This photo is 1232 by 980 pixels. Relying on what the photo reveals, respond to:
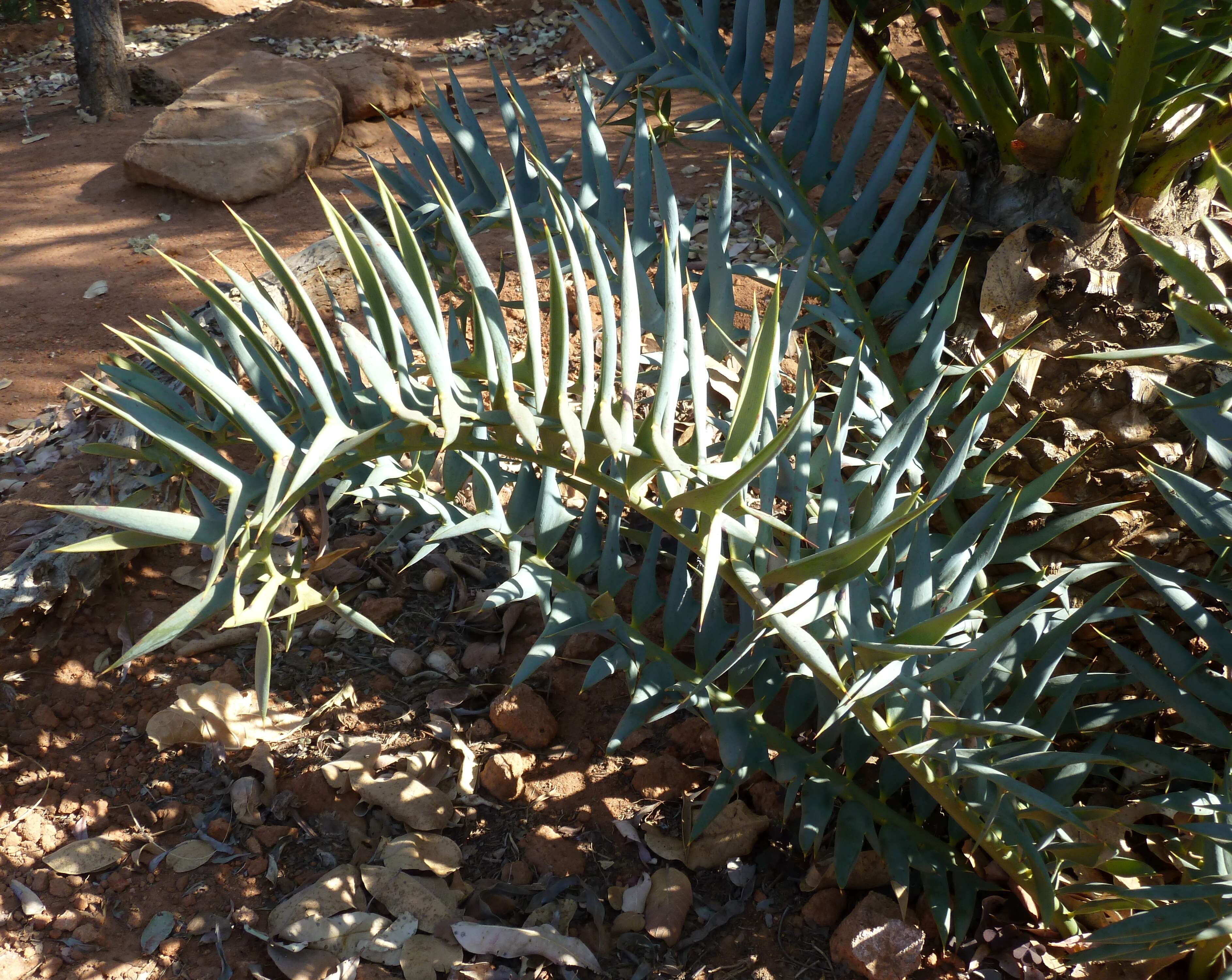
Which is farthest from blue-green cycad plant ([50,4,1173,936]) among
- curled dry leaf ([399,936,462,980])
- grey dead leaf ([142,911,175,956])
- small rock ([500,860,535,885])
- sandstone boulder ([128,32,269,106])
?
sandstone boulder ([128,32,269,106])

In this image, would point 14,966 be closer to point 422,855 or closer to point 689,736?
point 422,855

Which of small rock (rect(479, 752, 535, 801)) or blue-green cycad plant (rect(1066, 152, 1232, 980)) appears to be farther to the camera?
small rock (rect(479, 752, 535, 801))

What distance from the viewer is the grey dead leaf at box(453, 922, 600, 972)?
4.08 feet

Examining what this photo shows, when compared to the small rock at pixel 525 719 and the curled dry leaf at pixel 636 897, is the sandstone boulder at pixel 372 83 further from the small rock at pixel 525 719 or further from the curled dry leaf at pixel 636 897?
the curled dry leaf at pixel 636 897

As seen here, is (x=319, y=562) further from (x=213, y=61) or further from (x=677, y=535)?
(x=213, y=61)

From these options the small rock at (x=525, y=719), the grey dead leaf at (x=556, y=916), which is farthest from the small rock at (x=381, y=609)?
the grey dead leaf at (x=556, y=916)

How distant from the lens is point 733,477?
27.6 inches

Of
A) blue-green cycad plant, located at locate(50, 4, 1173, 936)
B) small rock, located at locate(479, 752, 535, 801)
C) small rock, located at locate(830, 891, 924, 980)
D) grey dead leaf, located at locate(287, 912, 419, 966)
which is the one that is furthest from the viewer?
small rock, located at locate(479, 752, 535, 801)

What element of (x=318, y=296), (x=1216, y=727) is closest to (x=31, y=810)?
(x=318, y=296)

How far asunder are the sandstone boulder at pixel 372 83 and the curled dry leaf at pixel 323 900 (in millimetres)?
3872

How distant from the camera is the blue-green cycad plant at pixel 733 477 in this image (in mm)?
723

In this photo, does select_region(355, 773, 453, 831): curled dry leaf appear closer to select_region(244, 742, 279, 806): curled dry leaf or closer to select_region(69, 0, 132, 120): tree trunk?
select_region(244, 742, 279, 806): curled dry leaf

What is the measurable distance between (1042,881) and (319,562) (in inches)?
31.2

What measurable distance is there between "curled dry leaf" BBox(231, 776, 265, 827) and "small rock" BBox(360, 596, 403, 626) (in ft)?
1.27
